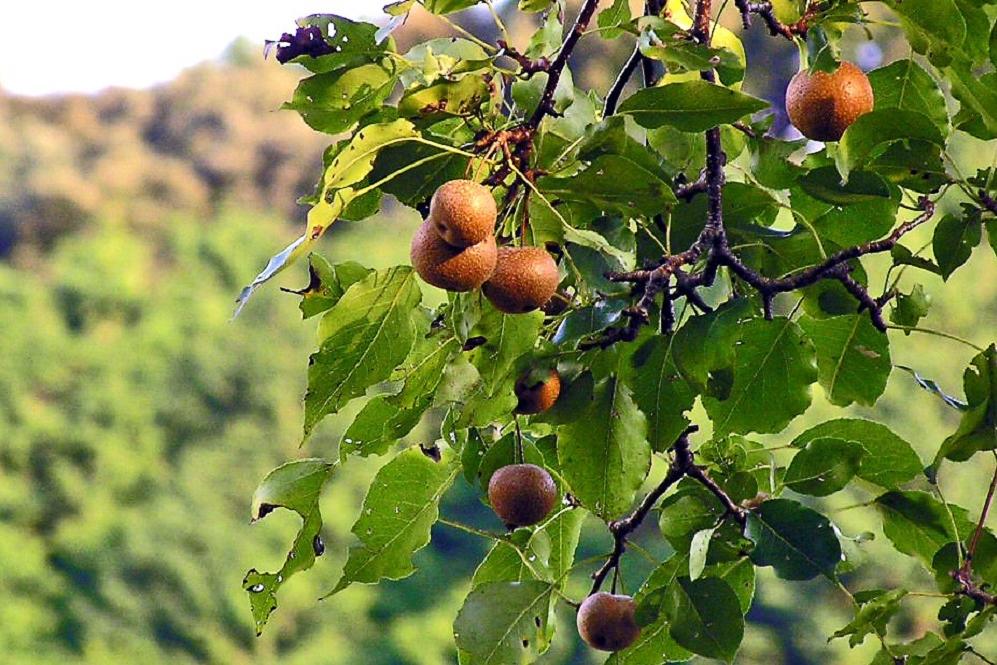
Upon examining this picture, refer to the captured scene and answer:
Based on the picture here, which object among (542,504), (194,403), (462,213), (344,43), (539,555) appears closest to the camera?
(462,213)

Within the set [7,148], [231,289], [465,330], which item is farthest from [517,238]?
[7,148]

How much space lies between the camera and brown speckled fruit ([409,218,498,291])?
801mm

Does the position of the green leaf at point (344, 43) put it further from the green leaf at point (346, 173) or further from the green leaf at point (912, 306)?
the green leaf at point (912, 306)

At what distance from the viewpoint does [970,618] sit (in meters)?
0.87

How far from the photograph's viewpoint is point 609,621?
1029mm

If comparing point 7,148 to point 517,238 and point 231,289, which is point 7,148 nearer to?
point 231,289

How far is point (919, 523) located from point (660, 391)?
9.4 inches

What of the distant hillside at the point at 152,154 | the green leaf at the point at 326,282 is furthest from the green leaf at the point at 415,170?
the distant hillside at the point at 152,154

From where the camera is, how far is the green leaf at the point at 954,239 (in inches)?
36.5

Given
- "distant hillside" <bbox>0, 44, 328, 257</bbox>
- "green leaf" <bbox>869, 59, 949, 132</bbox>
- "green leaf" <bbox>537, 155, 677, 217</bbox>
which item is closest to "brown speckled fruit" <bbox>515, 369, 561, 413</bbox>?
"green leaf" <bbox>537, 155, 677, 217</bbox>

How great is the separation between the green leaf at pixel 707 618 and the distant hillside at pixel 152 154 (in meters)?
6.98

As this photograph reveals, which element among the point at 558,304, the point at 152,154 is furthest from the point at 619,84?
the point at 152,154

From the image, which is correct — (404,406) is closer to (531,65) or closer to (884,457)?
(531,65)

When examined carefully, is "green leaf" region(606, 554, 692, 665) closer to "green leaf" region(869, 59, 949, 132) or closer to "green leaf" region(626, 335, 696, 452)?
"green leaf" region(626, 335, 696, 452)
